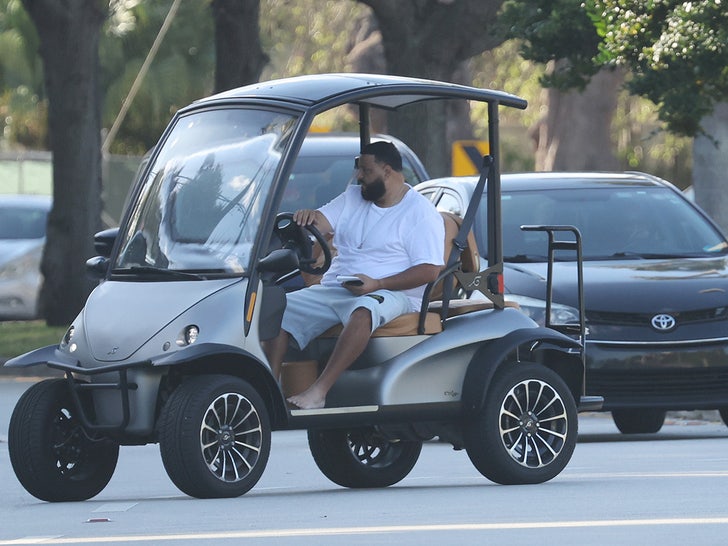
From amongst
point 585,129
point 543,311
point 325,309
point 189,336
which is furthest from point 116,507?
point 585,129

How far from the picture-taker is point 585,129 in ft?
131

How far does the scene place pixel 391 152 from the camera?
10156 millimetres

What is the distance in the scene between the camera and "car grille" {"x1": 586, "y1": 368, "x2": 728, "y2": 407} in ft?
42.0

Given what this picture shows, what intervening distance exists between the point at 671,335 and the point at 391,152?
3321 mm

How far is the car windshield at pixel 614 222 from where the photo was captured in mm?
13836

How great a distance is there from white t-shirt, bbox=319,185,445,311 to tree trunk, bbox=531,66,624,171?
29784 millimetres

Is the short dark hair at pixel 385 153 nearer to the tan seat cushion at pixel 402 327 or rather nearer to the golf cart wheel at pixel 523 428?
the tan seat cushion at pixel 402 327

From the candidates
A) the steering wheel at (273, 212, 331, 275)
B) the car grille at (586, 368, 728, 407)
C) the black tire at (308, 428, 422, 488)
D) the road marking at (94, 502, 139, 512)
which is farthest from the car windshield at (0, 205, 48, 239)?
the road marking at (94, 502, 139, 512)

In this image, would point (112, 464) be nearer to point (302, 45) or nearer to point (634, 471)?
point (634, 471)

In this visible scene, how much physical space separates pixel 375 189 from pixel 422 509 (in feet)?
6.05

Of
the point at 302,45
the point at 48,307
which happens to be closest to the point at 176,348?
the point at 48,307

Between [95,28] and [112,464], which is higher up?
[95,28]

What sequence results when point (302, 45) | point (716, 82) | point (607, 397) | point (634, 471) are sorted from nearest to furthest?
point (634, 471) → point (607, 397) → point (716, 82) → point (302, 45)

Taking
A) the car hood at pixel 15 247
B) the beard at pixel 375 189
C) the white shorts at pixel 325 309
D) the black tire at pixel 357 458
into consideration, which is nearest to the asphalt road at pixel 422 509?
the black tire at pixel 357 458
